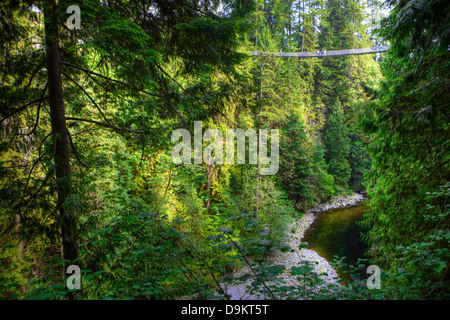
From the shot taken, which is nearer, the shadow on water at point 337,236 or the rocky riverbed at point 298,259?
the rocky riverbed at point 298,259

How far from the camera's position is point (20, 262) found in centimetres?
495

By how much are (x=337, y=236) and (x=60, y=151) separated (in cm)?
1623

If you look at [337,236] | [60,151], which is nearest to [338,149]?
[337,236]

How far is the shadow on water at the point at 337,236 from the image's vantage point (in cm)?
1278

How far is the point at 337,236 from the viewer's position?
48.8 feet

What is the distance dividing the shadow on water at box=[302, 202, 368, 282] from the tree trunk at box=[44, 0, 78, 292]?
12101 mm

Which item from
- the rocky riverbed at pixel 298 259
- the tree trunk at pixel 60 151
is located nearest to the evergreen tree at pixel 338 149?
the rocky riverbed at pixel 298 259

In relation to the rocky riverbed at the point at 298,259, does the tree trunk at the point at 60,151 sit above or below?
above

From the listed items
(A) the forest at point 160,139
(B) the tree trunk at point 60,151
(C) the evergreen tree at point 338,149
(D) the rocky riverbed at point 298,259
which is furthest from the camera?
(C) the evergreen tree at point 338,149

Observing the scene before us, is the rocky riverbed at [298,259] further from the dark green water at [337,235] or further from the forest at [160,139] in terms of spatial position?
the forest at [160,139]

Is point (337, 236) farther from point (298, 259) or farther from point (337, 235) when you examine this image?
point (298, 259)

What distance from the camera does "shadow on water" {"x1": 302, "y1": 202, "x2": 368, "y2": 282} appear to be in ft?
41.9
